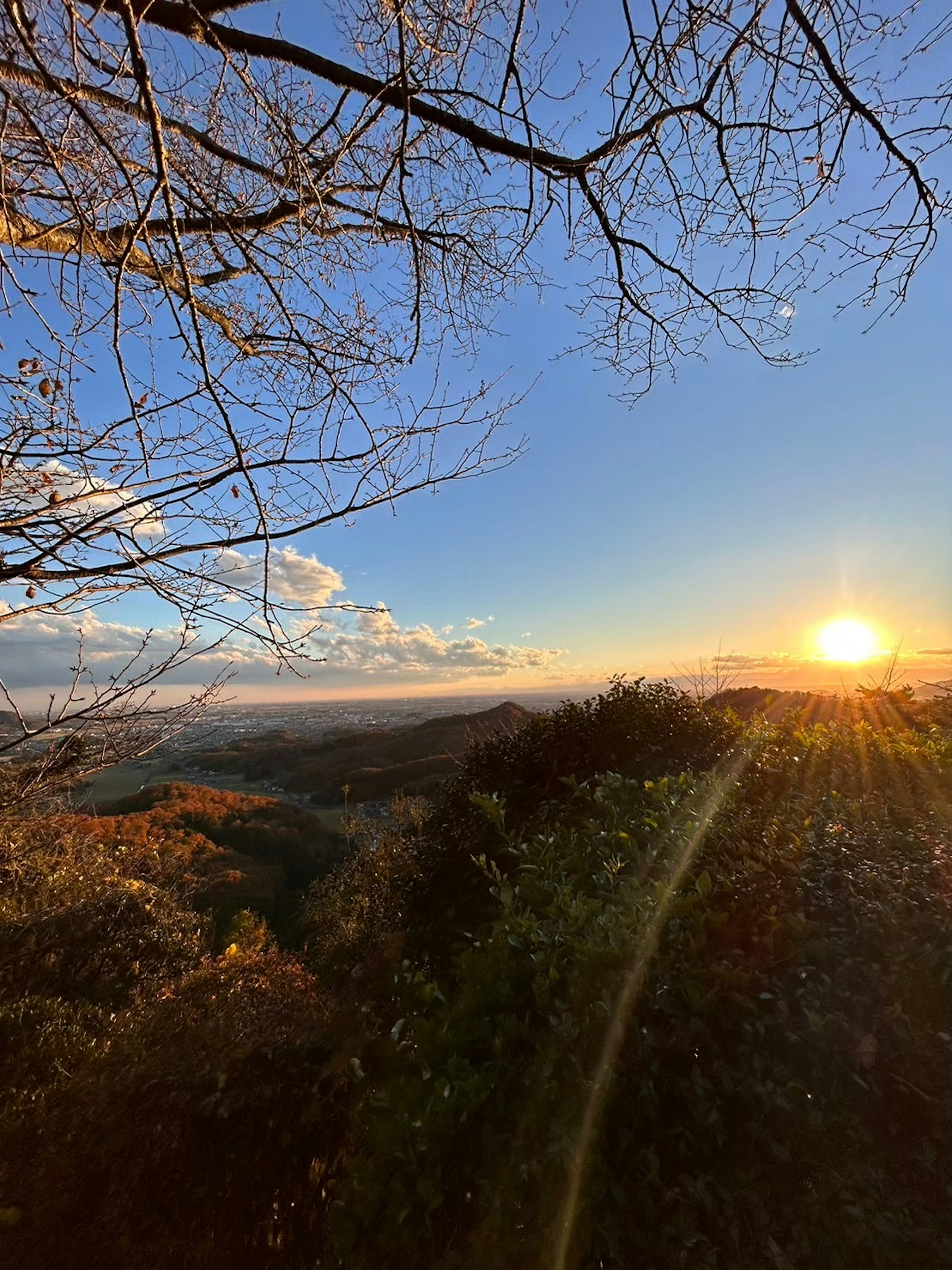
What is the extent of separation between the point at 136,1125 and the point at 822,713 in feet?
27.1

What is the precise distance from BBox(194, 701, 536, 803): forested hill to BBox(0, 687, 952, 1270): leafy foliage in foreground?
3155 centimetres

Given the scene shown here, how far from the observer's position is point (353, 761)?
199 feet

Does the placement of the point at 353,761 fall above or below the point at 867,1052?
below

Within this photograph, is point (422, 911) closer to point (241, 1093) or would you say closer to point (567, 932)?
point (241, 1093)

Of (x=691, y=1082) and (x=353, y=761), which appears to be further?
(x=353, y=761)

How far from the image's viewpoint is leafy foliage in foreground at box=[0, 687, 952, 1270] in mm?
1526

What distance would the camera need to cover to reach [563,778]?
4238mm

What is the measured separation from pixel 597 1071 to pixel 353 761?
204 ft

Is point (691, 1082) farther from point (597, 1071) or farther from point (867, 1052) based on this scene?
point (867, 1052)

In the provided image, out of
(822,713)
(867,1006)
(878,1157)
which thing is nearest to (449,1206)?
(878,1157)

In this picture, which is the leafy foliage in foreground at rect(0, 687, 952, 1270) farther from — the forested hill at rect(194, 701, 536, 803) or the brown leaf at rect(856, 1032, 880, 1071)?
the forested hill at rect(194, 701, 536, 803)

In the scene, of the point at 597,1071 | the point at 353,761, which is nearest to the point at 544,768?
the point at 597,1071

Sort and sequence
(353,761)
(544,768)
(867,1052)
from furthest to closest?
1. (353,761)
2. (544,768)
3. (867,1052)

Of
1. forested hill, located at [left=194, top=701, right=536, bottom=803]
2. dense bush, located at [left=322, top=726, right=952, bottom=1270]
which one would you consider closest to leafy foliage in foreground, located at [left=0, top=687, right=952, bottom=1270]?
dense bush, located at [left=322, top=726, right=952, bottom=1270]
